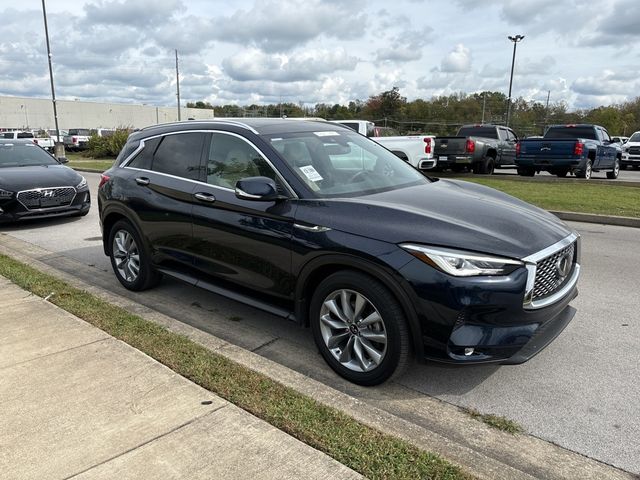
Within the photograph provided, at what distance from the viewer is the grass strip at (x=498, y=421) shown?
3115 mm

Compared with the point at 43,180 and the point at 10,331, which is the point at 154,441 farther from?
the point at 43,180

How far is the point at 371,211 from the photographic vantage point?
11.6 ft

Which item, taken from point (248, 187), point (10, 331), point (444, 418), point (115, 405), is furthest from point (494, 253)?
point (10, 331)

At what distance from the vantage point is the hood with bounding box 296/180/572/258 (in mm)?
3260

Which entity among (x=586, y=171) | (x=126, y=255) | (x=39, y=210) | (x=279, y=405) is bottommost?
(x=279, y=405)

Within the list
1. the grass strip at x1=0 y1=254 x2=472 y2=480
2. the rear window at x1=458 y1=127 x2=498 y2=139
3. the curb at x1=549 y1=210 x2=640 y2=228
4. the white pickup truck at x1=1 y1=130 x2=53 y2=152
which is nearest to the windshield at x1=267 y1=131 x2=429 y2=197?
the grass strip at x1=0 y1=254 x2=472 y2=480

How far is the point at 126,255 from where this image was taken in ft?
18.7

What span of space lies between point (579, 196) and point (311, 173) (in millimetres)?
9957

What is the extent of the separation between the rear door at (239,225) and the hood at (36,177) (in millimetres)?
6246

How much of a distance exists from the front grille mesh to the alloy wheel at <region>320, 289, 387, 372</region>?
1000mm

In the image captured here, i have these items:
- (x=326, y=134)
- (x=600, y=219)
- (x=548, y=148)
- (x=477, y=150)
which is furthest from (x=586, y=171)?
(x=326, y=134)

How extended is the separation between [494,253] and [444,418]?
1.06 m

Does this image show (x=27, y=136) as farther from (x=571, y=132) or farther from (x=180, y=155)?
(x=180, y=155)

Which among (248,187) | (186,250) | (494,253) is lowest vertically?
(186,250)
